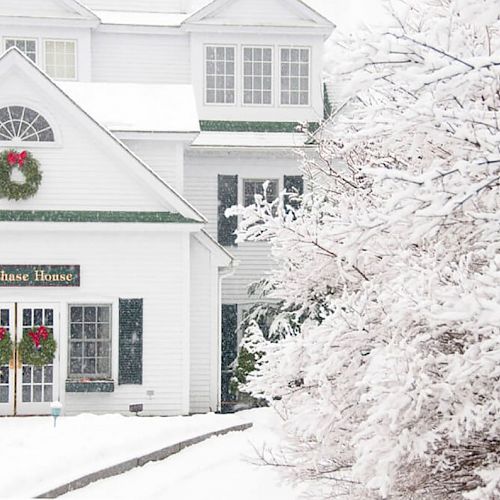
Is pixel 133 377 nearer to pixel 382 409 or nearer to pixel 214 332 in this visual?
pixel 214 332

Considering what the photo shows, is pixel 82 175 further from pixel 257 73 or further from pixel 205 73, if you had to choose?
pixel 257 73

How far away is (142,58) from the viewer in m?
24.8

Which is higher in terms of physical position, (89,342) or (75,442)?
(89,342)

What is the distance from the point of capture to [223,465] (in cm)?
1460

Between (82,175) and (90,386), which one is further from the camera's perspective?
(82,175)

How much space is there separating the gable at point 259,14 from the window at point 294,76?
0.71m

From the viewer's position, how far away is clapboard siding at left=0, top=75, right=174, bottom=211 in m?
19.0

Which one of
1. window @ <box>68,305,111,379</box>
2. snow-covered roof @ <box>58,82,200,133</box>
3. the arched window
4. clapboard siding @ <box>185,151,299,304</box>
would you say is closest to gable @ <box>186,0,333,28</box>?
snow-covered roof @ <box>58,82,200,133</box>

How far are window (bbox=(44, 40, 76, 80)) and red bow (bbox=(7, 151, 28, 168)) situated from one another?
5665 mm

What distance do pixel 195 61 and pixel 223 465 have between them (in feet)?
40.2

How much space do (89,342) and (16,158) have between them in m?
3.76

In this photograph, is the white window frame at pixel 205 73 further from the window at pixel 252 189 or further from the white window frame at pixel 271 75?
the window at pixel 252 189

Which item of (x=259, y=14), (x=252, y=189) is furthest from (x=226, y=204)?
(x=259, y=14)

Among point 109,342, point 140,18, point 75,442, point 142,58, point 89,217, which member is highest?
point 140,18
